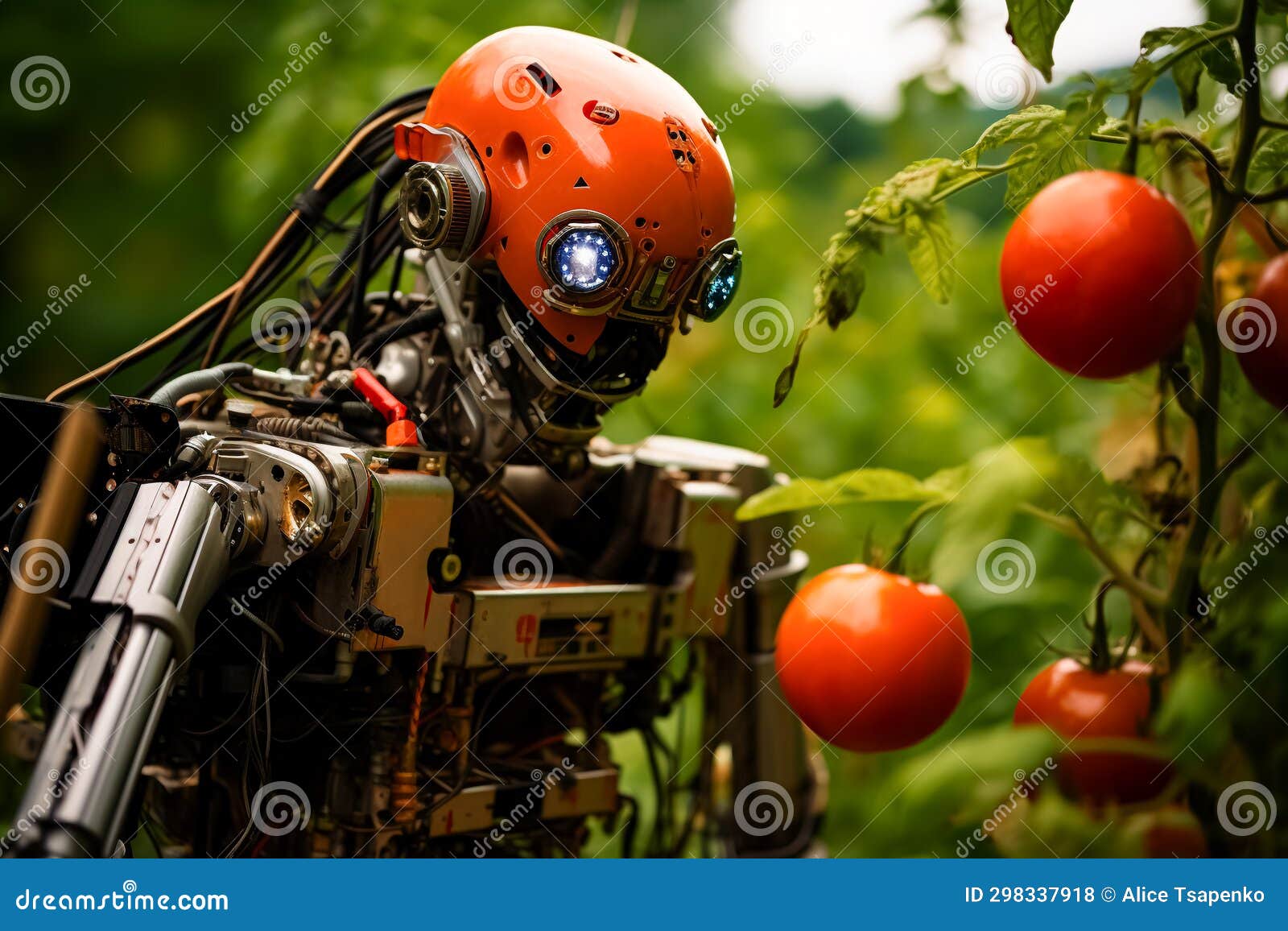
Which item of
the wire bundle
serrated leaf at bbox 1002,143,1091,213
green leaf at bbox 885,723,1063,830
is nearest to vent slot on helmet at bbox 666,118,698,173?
the wire bundle

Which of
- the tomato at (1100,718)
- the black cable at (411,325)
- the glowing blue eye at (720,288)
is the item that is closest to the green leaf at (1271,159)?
the tomato at (1100,718)

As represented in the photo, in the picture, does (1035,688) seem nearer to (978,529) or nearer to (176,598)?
(978,529)

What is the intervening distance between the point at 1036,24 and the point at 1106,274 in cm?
35

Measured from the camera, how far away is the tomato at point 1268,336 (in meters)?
1.34

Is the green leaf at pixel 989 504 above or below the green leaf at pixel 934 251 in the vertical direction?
below

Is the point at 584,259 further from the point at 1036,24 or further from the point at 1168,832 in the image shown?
the point at 1168,832

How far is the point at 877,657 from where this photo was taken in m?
1.72

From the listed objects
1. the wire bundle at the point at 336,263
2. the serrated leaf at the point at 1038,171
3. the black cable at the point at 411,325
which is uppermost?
the wire bundle at the point at 336,263

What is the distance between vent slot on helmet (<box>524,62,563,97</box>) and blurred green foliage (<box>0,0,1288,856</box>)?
68cm

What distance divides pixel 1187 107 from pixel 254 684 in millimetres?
1718

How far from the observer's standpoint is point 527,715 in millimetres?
2793

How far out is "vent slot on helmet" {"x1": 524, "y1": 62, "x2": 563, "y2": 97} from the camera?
2.30 meters

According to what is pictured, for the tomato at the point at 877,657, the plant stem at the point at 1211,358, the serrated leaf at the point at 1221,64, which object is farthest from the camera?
the tomato at the point at 877,657

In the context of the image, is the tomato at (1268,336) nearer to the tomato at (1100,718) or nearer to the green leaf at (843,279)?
the tomato at (1100,718)
